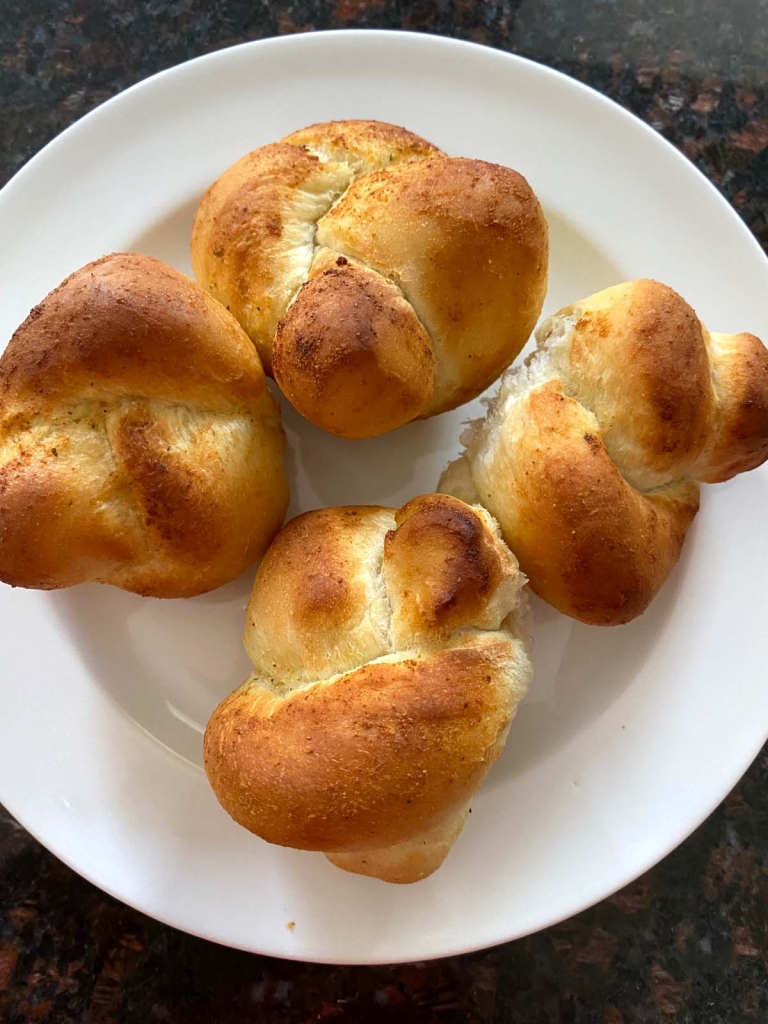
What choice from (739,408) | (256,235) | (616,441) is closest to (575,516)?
(616,441)

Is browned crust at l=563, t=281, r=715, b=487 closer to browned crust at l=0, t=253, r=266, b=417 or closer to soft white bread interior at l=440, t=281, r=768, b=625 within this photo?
soft white bread interior at l=440, t=281, r=768, b=625

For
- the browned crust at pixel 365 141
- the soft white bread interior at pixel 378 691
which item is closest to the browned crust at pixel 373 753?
the soft white bread interior at pixel 378 691

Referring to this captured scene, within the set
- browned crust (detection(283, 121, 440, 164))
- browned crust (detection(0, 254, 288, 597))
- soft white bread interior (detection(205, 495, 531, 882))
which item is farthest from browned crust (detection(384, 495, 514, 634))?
browned crust (detection(283, 121, 440, 164))

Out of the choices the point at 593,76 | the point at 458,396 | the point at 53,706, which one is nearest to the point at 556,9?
the point at 593,76

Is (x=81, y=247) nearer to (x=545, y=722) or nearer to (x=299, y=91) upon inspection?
A: (x=299, y=91)

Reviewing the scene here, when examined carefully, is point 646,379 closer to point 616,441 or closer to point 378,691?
point 616,441
